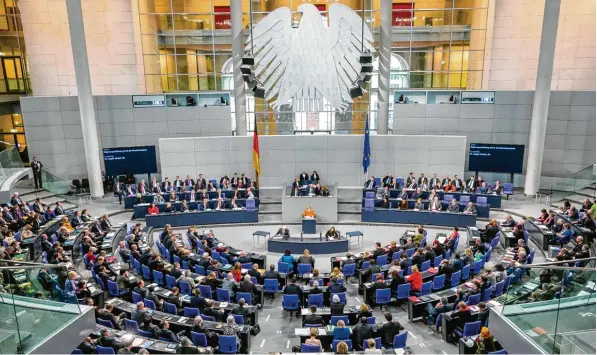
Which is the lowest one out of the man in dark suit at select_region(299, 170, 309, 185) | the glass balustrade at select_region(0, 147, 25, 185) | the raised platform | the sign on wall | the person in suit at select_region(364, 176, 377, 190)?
the raised platform

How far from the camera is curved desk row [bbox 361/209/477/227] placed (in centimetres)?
1842

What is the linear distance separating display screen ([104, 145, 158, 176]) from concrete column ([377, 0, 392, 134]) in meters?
12.0

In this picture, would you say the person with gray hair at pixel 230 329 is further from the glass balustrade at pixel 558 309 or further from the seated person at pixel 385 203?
the seated person at pixel 385 203

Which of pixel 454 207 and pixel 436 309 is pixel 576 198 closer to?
pixel 454 207

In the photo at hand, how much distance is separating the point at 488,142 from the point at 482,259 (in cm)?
1162

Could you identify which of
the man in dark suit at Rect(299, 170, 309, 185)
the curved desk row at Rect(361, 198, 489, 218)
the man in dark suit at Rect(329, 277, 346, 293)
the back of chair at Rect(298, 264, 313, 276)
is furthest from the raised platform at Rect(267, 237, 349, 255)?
the man in dark suit at Rect(299, 170, 309, 185)

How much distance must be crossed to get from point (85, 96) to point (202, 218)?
8456 mm

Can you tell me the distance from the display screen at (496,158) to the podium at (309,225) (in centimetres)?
965

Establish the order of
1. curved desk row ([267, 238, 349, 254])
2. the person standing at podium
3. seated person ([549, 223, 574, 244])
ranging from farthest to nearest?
the person standing at podium → curved desk row ([267, 238, 349, 254]) → seated person ([549, 223, 574, 244])

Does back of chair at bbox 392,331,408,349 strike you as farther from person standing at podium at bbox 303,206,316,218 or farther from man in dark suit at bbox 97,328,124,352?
person standing at podium at bbox 303,206,316,218

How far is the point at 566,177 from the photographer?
75.3 feet

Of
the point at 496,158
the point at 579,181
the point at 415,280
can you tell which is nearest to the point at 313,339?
the point at 415,280

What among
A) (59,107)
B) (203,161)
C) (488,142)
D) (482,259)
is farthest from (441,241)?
(59,107)

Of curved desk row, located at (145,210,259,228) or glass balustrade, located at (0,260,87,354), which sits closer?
glass balustrade, located at (0,260,87,354)
